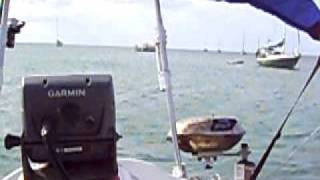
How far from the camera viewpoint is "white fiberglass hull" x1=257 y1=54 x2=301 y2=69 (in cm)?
6456

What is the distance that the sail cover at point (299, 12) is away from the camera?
3049 millimetres

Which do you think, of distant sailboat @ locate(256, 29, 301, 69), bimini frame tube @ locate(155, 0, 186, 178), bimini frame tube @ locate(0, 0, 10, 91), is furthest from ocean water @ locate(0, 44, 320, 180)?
distant sailboat @ locate(256, 29, 301, 69)

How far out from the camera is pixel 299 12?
10.00 ft

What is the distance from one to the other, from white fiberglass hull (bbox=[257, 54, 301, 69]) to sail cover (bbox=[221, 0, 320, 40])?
59101mm

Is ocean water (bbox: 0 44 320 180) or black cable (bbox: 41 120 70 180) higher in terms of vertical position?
black cable (bbox: 41 120 70 180)

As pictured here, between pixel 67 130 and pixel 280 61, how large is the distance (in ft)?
213

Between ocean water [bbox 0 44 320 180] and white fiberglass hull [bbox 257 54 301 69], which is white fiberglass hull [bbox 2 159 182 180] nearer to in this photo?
ocean water [bbox 0 44 320 180]

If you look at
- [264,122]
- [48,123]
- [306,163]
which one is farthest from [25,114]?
[264,122]

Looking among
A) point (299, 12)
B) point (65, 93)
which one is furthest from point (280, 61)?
point (65, 93)

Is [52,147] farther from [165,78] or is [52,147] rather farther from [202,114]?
[202,114]

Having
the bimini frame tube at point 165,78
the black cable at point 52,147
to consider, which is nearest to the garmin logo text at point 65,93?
the black cable at point 52,147

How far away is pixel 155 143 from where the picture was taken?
57.7 feet

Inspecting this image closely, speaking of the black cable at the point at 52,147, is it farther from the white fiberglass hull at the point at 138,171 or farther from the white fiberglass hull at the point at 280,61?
the white fiberglass hull at the point at 280,61

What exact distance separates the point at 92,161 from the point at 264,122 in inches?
870
